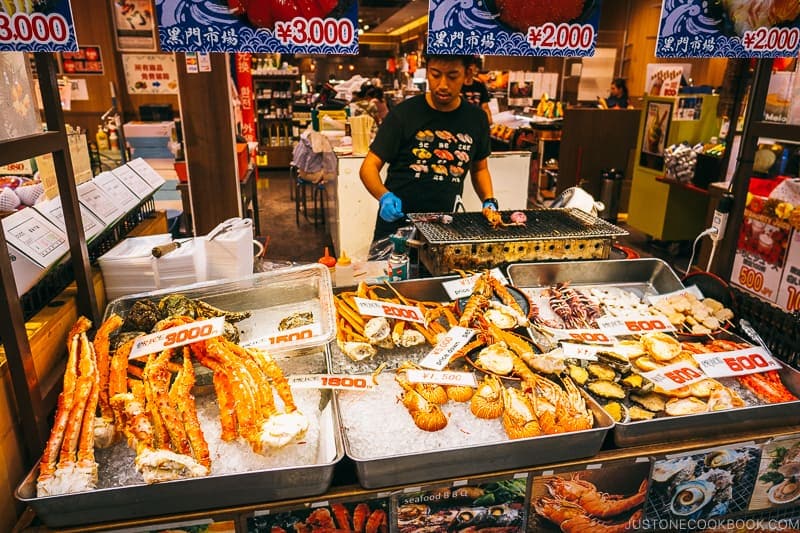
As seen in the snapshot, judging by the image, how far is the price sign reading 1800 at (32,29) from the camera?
53.2 inches

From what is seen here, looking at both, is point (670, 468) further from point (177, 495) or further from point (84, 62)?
point (84, 62)

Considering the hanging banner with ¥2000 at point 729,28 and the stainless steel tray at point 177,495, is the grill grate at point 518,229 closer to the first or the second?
the hanging banner with ¥2000 at point 729,28

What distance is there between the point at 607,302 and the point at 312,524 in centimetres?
149

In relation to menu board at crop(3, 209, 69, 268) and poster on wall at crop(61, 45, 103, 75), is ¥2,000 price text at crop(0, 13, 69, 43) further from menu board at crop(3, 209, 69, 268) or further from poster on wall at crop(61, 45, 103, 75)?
poster on wall at crop(61, 45, 103, 75)

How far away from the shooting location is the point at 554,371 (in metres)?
1.66

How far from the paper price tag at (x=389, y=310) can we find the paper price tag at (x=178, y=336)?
0.50 metres

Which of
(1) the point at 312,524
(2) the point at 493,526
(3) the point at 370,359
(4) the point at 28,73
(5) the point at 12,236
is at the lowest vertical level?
(2) the point at 493,526

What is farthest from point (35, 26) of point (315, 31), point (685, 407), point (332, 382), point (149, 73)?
point (149, 73)

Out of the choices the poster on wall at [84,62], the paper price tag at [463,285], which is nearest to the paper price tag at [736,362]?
the paper price tag at [463,285]

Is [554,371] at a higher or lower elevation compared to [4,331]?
lower

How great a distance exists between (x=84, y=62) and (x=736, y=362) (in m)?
9.14

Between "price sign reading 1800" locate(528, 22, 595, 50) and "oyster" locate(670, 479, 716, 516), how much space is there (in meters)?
1.53

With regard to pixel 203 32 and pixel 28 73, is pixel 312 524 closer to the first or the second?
pixel 203 32

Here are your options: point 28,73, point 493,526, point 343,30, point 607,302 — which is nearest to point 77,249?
point 28,73
